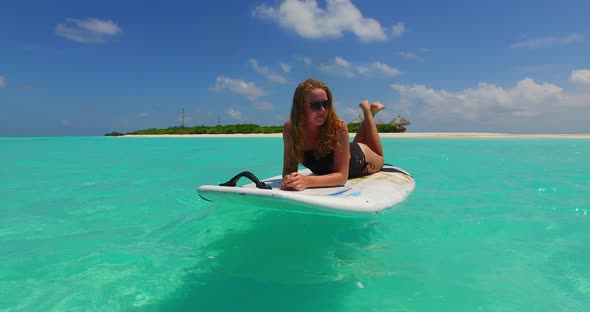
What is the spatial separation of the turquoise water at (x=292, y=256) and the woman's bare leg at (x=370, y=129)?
88cm

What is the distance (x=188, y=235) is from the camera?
3.61m

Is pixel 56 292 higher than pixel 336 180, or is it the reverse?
pixel 336 180

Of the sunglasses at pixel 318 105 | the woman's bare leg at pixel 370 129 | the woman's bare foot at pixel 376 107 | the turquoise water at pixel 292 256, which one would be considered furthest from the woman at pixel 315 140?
the woman's bare foot at pixel 376 107

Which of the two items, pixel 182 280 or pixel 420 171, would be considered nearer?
pixel 182 280

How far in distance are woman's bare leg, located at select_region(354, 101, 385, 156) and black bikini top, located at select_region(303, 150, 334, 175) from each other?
3.88 ft

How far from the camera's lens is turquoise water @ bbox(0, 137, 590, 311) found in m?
2.29

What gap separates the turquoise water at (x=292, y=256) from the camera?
2.29 m

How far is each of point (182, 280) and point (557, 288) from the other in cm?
245

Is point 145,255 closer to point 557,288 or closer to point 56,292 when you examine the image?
point 56,292

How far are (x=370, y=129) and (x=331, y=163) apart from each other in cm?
127

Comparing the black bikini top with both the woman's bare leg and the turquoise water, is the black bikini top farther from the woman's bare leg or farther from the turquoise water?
the woman's bare leg

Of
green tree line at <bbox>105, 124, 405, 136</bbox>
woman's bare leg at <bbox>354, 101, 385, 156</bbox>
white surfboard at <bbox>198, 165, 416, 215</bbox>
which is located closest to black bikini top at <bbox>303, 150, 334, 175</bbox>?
white surfboard at <bbox>198, 165, 416, 215</bbox>

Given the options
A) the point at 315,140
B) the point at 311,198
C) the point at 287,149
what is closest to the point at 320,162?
the point at 315,140

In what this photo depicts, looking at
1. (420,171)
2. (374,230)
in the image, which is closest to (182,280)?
(374,230)
